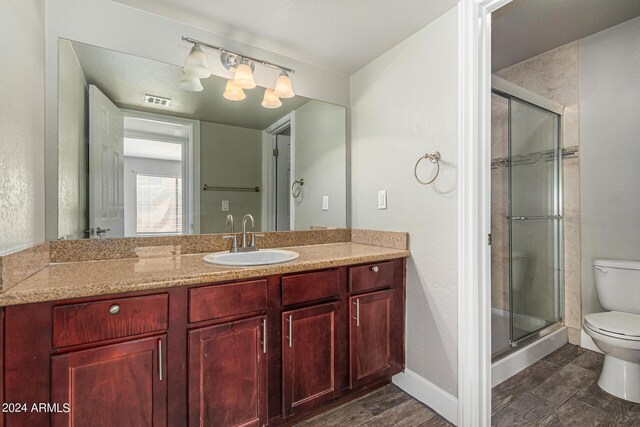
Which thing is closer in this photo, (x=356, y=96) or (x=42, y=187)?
(x=42, y=187)

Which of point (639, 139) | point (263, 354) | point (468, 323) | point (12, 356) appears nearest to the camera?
point (12, 356)

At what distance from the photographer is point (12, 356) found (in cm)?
91

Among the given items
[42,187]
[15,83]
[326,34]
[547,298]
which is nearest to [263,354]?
[42,187]

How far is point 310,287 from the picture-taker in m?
1.45

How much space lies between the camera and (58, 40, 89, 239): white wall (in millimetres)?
1389

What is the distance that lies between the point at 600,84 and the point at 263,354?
2.97m

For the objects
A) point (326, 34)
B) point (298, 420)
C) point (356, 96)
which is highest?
point (326, 34)

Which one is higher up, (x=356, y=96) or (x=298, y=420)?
(x=356, y=96)

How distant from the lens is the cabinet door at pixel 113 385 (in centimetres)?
98

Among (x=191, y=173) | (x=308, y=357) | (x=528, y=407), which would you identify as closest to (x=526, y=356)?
(x=528, y=407)

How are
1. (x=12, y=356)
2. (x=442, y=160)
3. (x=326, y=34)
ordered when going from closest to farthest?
1. (x=12, y=356)
2. (x=442, y=160)
3. (x=326, y=34)

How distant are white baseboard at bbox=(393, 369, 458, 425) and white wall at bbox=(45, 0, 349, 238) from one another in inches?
78.8

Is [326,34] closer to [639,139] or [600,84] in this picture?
[600,84]

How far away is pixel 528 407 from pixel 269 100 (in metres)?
2.35
